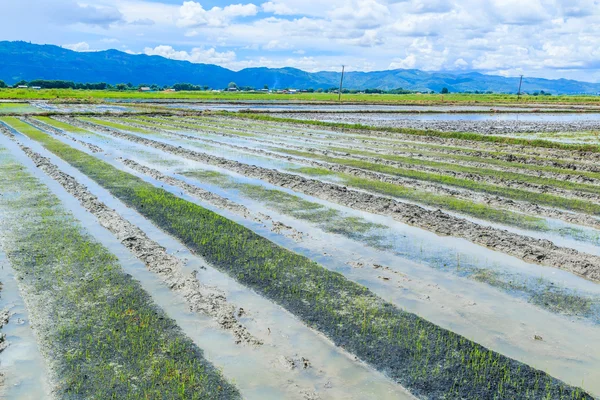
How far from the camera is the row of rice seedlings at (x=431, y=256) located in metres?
8.45

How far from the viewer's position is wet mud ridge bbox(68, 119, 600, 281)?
10266 millimetres

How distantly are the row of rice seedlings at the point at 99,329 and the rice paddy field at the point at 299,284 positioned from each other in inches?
1.2

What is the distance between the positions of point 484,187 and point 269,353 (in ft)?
42.7

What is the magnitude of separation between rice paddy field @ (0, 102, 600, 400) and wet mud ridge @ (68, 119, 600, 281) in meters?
0.08

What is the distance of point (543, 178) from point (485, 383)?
51.0ft

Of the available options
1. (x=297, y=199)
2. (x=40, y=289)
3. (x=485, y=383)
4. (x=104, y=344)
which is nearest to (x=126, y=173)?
(x=297, y=199)

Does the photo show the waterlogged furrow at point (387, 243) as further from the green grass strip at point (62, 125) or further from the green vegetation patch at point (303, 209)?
the green grass strip at point (62, 125)

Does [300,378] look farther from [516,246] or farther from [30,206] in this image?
[30,206]

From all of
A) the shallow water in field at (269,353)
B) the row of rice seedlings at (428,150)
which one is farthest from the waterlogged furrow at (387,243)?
the row of rice seedlings at (428,150)

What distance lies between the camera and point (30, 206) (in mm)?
14516

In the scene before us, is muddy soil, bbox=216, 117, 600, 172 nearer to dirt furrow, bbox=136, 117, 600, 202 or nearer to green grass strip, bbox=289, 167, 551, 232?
dirt furrow, bbox=136, 117, 600, 202

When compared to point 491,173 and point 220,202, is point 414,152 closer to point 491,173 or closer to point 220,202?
point 491,173

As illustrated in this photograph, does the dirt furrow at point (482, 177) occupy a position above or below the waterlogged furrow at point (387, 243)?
above

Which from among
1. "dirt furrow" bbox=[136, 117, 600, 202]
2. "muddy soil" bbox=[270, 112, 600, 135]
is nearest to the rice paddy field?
"dirt furrow" bbox=[136, 117, 600, 202]
